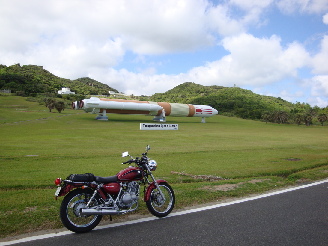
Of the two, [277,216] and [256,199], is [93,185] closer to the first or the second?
[277,216]

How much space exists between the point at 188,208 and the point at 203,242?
217 cm

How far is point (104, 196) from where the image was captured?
6242 mm

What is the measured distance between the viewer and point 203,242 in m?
5.29

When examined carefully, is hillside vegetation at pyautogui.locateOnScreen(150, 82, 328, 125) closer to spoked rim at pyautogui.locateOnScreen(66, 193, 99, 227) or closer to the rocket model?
the rocket model

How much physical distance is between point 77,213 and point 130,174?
146 cm

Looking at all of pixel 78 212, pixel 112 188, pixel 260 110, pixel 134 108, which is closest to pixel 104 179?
pixel 112 188

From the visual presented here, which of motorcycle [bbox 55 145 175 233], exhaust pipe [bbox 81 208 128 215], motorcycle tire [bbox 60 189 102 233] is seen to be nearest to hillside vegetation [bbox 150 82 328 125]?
motorcycle [bbox 55 145 175 233]

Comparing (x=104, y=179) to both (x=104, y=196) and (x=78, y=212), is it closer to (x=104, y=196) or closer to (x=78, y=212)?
(x=104, y=196)

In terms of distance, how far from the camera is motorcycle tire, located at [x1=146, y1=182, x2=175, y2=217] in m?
6.75

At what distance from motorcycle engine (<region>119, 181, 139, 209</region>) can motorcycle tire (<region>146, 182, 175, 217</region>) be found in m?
0.40

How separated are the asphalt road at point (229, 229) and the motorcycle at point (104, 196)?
1.05 ft

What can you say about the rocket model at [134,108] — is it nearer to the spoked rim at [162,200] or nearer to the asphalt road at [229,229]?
the spoked rim at [162,200]

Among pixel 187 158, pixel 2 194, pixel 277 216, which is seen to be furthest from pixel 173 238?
pixel 187 158

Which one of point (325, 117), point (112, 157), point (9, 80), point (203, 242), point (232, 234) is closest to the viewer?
point (203, 242)
